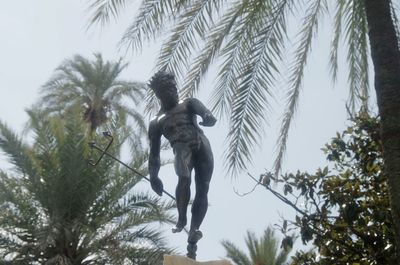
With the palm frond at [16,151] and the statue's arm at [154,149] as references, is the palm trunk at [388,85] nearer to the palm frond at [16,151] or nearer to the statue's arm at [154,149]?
the statue's arm at [154,149]

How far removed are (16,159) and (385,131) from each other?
31.3ft

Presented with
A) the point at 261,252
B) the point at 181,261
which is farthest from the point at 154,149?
the point at 261,252

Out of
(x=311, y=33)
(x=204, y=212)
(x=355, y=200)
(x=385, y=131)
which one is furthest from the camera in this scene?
(x=311, y=33)

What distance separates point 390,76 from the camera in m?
7.79

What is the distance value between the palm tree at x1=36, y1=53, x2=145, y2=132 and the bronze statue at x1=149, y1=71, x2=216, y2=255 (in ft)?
52.6

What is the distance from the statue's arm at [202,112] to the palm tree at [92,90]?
53.2ft

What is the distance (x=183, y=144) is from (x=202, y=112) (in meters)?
0.31

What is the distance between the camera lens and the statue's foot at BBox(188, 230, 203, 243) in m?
6.08

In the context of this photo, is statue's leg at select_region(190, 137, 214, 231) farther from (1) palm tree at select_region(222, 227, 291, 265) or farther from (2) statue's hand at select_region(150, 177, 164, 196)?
(1) palm tree at select_region(222, 227, 291, 265)

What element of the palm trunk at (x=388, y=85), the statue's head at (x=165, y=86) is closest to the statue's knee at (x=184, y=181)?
the statue's head at (x=165, y=86)

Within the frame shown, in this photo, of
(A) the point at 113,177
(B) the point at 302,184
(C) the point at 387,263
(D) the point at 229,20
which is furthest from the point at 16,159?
(C) the point at 387,263

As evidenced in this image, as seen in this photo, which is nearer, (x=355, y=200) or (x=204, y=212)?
(x=204, y=212)

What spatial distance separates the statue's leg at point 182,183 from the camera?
6266mm

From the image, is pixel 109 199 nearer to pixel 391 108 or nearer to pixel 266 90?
pixel 266 90
